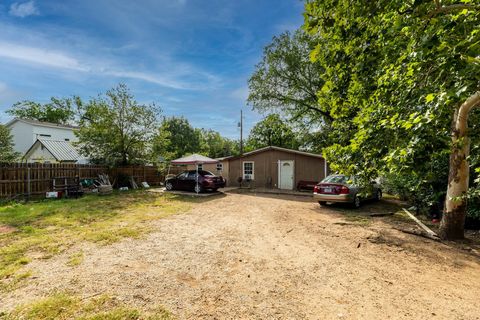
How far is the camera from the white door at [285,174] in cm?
1617

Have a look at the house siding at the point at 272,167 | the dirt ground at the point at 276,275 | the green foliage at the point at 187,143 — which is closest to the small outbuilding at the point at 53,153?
the green foliage at the point at 187,143

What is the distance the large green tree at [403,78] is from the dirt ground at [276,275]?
1663 millimetres

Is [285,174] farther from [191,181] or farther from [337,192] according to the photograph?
[337,192]

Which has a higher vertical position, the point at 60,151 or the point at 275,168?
the point at 60,151

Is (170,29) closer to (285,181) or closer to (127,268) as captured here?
(127,268)

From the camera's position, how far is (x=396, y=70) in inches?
155

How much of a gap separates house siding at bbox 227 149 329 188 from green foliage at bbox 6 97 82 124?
3249 centimetres

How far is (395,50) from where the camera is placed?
4.14m

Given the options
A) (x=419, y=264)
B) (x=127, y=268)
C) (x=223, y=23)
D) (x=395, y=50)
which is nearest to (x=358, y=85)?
(x=395, y=50)

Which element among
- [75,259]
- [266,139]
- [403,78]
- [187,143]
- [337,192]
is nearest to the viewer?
[403,78]

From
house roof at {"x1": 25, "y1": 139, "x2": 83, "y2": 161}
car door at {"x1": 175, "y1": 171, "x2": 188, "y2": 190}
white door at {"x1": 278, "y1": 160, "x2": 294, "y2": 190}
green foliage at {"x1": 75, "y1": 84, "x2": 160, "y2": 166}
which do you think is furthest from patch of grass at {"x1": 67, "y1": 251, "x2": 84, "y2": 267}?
house roof at {"x1": 25, "y1": 139, "x2": 83, "y2": 161}

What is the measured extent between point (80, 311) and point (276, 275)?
2.55 metres

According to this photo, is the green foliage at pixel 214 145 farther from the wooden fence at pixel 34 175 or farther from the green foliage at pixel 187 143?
the wooden fence at pixel 34 175

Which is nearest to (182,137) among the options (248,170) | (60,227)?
(248,170)
